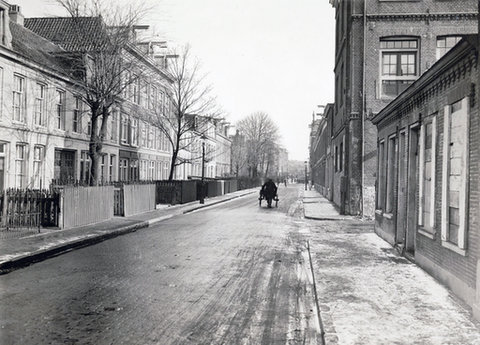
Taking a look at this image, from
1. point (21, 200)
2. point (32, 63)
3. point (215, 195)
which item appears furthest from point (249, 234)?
point (215, 195)

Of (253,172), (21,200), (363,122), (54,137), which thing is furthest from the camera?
(253,172)

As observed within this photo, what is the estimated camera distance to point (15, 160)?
19.0 meters

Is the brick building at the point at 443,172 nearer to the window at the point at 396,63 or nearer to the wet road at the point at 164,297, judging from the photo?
the wet road at the point at 164,297

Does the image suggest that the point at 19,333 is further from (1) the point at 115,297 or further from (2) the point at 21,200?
(2) the point at 21,200

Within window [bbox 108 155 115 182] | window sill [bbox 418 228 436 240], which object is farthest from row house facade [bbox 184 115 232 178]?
window sill [bbox 418 228 436 240]

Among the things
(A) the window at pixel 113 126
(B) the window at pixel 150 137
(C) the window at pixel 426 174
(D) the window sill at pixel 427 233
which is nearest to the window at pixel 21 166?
(A) the window at pixel 113 126

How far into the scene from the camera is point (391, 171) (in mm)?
11805

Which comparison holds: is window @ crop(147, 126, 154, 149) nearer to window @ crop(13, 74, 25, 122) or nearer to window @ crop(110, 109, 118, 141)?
window @ crop(110, 109, 118, 141)

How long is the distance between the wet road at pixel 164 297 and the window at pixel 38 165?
11.7 m

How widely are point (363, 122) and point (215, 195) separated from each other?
2079 cm

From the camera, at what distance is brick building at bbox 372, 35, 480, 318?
5.70 m

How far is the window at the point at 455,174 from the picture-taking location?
5.88m

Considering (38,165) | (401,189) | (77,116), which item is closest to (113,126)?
(77,116)

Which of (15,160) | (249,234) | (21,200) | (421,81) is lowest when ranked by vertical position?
(249,234)
